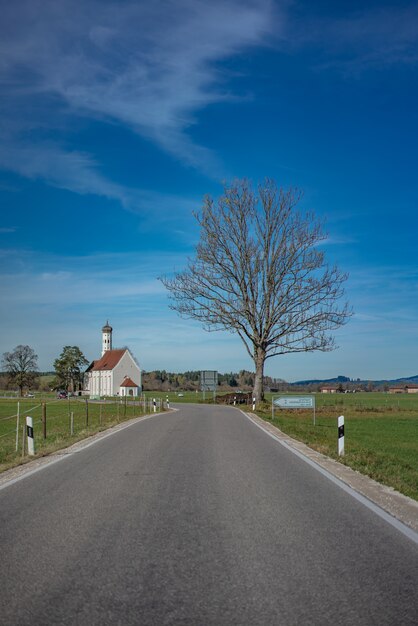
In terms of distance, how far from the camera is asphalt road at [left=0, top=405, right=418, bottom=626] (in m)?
4.50

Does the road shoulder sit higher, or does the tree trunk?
the tree trunk

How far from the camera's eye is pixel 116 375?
11412 cm

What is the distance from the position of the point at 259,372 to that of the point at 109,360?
7634cm

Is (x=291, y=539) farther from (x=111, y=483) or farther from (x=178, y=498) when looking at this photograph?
(x=111, y=483)

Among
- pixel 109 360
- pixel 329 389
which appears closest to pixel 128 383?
pixel 109 360

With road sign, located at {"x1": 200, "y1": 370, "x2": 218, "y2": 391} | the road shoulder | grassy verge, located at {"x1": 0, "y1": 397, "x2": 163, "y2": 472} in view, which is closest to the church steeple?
road sign, located at {"x1": 200, "y1": 370, "x2": 218, "y2": 391}

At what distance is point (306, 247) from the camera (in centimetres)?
4381

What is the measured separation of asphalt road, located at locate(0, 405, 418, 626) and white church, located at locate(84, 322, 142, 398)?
102 meters

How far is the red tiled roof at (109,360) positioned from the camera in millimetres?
116806

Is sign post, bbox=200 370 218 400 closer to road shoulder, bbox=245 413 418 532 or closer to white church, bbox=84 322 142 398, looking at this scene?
road shoulder, bbox=245 413 418 532

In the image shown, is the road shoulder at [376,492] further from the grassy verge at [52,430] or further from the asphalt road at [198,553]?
the grassy verge at [52,430]

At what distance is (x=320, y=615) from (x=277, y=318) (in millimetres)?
40526

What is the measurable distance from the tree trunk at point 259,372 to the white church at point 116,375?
65.6 meters

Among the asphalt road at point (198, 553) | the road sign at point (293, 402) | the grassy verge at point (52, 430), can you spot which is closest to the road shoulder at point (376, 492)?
the asphalt road at point (198, 553)
